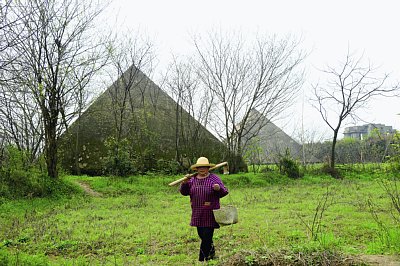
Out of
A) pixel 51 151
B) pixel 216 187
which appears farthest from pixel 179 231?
pixel 51 151

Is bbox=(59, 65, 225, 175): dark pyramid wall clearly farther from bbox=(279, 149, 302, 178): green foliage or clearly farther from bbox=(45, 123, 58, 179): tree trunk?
bbox=(45, 123, 58, 179): tree trunk

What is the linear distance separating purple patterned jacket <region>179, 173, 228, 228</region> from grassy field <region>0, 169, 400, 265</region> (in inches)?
25.1

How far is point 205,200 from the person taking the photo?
5.68 m

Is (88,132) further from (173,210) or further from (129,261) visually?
(129,261)

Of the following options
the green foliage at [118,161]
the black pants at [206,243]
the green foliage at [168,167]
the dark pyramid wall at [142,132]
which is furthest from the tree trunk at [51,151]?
the black pants at [206,243]

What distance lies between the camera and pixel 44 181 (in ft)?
44.9

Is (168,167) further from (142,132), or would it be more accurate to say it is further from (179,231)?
(179,231)

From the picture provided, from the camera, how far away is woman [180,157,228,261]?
5.60 metres

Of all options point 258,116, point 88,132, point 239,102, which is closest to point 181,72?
point 239,102

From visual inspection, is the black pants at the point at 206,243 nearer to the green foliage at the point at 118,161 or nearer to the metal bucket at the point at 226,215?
the metal bucket at the point at 226,215

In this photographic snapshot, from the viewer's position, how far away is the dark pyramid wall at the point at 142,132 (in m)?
21.7

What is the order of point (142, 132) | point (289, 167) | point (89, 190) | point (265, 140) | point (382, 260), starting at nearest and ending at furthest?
1. point (382, 260)
2. point (89, 190)
3. point (289, 167)
4. point (142, 132)
5. point (265, 140)

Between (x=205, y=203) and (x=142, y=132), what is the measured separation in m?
17.1

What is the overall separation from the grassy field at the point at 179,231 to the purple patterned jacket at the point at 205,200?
2.09 ft
